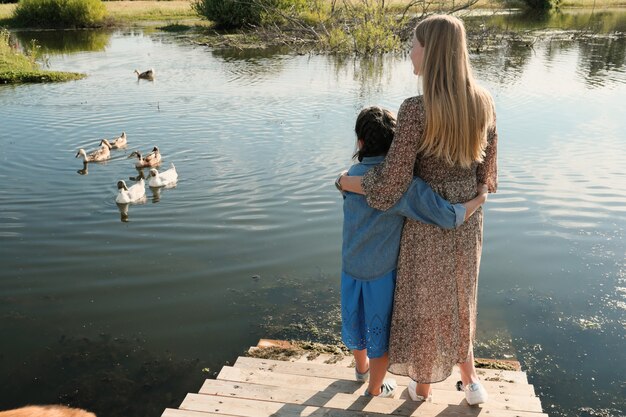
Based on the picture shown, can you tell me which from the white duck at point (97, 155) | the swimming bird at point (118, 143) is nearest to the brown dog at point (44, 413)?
the white duck at point (97, 155)

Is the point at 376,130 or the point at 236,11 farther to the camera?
the point at 236,11

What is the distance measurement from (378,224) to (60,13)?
141 feet

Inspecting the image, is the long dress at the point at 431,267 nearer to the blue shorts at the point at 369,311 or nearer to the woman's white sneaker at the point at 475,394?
the blue shorts at the point at 369,311

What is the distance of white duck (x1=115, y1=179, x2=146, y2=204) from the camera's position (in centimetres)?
902

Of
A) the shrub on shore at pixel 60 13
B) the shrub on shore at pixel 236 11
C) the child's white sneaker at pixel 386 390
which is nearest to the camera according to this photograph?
the child's white sneaker at pixel 386 390

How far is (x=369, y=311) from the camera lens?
3389 mm

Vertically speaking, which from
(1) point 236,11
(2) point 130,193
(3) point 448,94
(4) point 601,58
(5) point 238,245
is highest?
(1) point 236,11

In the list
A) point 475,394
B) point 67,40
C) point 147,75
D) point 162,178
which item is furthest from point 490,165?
point 67,40

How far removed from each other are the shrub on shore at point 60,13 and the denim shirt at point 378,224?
41604 mm

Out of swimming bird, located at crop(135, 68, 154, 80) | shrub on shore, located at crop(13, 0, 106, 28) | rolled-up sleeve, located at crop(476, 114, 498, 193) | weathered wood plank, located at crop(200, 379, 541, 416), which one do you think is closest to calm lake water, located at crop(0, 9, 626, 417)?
weathered wood plank, located at crop(200, 379, 541, 416)

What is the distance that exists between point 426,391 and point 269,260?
3.78 m

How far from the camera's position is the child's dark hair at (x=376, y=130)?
3254mm

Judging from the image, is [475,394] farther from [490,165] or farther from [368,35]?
[368,35]

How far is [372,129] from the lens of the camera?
326 centimetres
